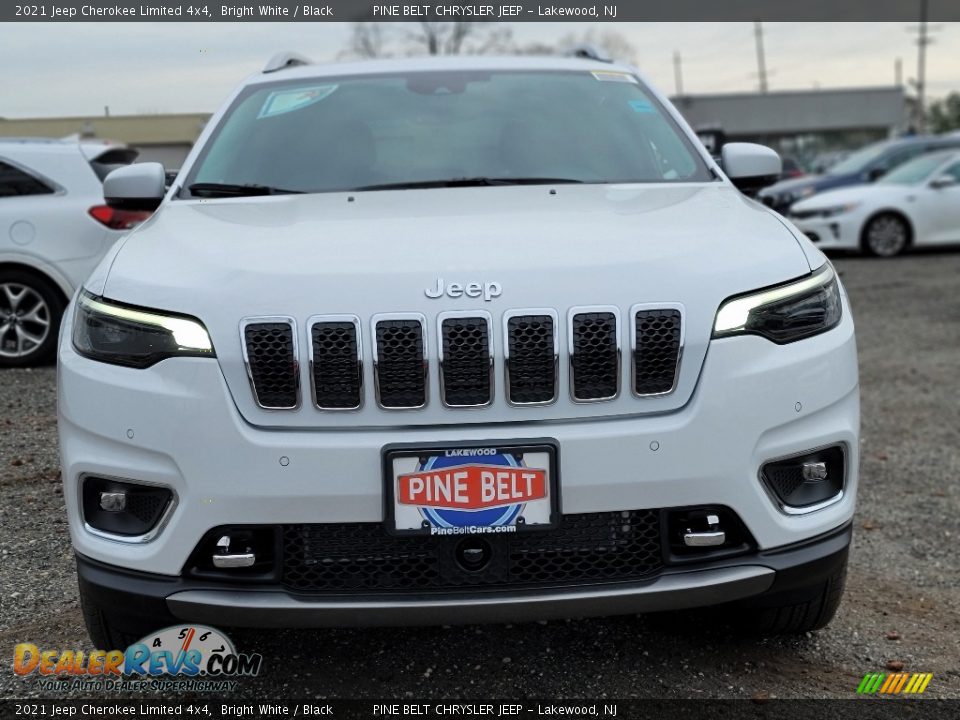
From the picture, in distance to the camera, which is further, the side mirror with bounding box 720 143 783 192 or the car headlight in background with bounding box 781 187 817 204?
the car headlight in background with bounding box 781 187 817 204

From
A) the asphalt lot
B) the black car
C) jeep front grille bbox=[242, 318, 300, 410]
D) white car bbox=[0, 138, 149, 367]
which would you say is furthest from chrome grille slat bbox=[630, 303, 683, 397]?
the black car

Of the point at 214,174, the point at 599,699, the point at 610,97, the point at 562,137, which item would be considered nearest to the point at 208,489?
the point at 599,699

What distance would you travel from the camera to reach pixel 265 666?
2965 mm

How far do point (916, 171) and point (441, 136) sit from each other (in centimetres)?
1255

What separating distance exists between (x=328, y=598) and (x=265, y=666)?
696 millimetres

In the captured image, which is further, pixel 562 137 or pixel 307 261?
pixel 562 137

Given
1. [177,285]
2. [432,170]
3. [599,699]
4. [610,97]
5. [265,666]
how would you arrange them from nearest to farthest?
[177,285]
[599,699]
[265,666]
[432,170]
[610,97]

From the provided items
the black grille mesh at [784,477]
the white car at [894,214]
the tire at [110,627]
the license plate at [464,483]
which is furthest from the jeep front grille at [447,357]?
the white car at [894,214]

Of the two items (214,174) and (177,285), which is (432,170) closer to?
(214,174)

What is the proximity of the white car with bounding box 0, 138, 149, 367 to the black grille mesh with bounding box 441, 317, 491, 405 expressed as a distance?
5.29 meters

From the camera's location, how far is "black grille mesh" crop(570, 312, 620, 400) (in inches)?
94.7

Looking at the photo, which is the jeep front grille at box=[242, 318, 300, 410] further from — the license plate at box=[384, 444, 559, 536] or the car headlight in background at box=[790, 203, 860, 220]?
the car headlight in background at box=[790, 203, 860, 220]

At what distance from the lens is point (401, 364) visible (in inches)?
94.2

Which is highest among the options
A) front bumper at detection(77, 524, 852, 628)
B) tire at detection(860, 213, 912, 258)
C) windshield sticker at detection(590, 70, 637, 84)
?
windshield sticker at detection(590, 70, 637, 84)
